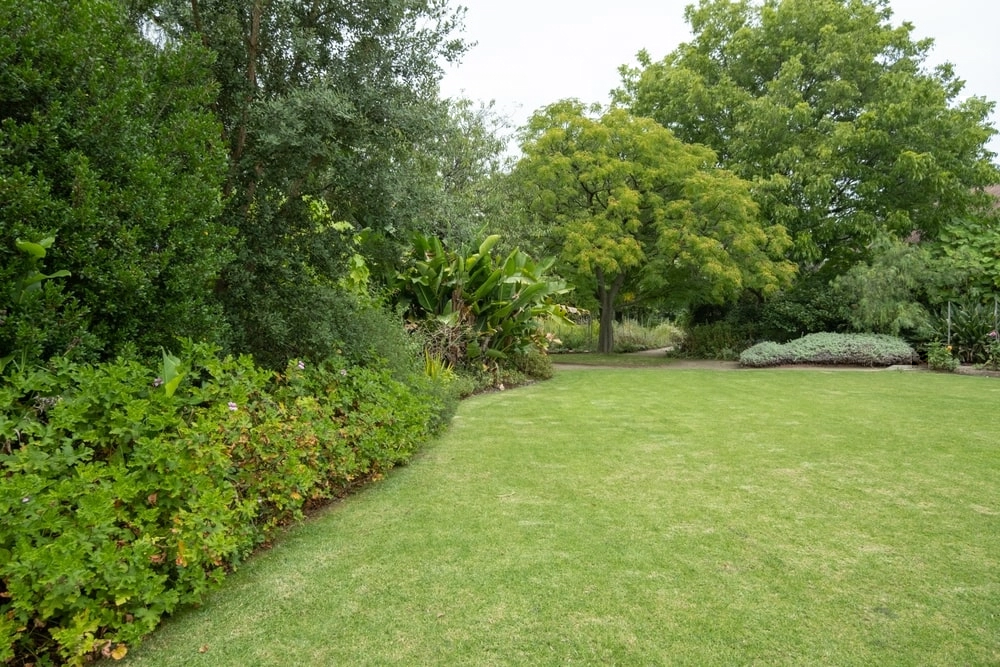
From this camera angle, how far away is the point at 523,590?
2.49 meters

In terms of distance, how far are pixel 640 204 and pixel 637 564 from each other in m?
12.7

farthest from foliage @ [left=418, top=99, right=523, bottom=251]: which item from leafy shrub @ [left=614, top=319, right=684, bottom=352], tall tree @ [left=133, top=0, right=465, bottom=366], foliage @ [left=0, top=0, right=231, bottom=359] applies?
leafy shrub @ [left=614, top=319, right=684, bottom=352]

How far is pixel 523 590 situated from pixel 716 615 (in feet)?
2.55

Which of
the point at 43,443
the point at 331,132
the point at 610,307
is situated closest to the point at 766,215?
the point at 610,307

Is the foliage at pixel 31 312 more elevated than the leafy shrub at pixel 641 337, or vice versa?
the foliage at pixel 31 312

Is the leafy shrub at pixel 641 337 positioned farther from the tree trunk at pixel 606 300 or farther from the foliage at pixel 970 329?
the foliage at pixel 970 329

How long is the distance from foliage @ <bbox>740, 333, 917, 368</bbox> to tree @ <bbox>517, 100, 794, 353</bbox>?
4.84ft

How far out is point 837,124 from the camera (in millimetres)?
14578

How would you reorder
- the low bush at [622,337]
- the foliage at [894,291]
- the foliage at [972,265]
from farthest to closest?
the low bush at [622,337] → the foliage at [972,265] → the foliage at [894,291]

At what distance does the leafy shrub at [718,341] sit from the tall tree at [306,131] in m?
13.2

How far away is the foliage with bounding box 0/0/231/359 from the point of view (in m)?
2.48

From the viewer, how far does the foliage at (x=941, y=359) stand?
1145 centimetres

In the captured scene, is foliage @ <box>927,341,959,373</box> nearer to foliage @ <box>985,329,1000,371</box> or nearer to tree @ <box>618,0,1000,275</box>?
foliage @ <box>985,329,1000,371</box>

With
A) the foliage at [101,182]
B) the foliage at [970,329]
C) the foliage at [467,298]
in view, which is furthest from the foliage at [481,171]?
the foliage at [970,329]
